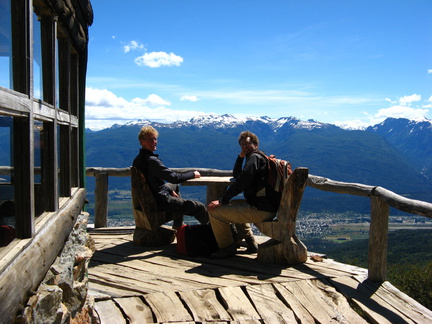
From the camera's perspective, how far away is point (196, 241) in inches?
220

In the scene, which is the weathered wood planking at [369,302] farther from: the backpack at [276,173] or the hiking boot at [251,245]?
the hiking boot at [251,245]

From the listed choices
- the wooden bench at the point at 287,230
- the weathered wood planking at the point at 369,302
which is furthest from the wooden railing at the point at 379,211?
the wooden bench at the point at 287,230

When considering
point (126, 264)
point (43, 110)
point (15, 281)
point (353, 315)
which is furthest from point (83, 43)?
point (353, 315)

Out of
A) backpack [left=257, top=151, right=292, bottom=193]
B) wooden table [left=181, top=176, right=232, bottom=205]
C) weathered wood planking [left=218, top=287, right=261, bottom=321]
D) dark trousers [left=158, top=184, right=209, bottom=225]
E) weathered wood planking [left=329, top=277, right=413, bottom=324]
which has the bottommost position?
weathered wood planking [left=329, top=277, right=413, bottom=324]

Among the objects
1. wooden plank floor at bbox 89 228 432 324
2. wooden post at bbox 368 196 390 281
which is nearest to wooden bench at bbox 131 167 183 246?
wooden plank floor at bbox 89 228 432 324

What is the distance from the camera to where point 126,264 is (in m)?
5.16

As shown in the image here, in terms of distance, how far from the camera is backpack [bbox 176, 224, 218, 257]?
5566 millimetres

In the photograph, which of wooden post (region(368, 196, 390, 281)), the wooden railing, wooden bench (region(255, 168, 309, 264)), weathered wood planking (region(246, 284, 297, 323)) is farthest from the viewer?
wooden bench (region(255, 168, 309, 264))

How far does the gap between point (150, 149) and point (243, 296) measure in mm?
2435

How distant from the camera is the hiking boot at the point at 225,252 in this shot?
214 inches

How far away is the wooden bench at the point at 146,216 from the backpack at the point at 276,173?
169cm

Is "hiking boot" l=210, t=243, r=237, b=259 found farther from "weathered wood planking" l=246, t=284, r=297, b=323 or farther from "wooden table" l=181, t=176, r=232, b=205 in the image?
"weathered wood planking" l=246, t=284, r=297, b=323

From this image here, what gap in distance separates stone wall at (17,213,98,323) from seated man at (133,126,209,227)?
1.86 m

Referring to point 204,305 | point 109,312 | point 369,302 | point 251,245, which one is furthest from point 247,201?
point 109,312
